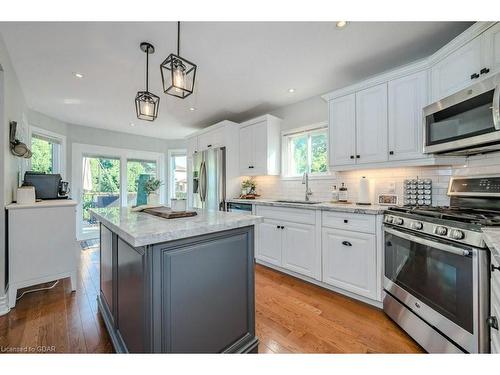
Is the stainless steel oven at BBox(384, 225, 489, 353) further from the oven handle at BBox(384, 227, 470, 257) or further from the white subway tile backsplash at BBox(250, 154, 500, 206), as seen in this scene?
the white subway tile backsplash at BBox(250, 154, 500, 206)

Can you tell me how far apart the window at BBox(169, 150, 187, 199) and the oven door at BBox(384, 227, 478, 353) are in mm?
5044

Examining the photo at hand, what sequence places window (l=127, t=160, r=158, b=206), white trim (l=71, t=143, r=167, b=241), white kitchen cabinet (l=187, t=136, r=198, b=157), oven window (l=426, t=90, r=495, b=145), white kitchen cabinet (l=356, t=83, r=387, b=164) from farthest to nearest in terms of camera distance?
window (l=127, t=160, r=158, b=206)
white trim (l=71, t=143, r=167, b=241)
white kitchen cabinet (l=187, t=136, r=198, b=157)
white kitchen cabinet (l=356, t=83, r=387, b=164)
oven window (l=426, t=90, r=495, b=145)

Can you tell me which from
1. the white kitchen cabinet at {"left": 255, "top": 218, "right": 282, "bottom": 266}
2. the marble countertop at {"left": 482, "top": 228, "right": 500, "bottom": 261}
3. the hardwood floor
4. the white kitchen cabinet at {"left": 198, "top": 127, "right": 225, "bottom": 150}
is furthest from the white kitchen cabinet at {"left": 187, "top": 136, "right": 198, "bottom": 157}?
the marble countertop at {"left": 482, "top": 228, "right": 500, "bottom": 261}

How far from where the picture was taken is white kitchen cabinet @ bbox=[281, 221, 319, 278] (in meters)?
2.44

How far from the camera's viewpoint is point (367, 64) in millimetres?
2316

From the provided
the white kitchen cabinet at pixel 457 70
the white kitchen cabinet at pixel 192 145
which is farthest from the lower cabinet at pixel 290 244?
the white kitchen cabinet at pixel 192 145

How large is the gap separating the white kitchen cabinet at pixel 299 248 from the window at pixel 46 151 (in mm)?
4280

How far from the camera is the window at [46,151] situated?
3.76m

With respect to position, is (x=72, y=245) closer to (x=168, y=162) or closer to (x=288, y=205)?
(x=288, y=205)

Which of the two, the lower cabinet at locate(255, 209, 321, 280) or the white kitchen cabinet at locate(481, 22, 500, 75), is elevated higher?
the white kitchen cabinet at locate(481, 22, 500, 75)

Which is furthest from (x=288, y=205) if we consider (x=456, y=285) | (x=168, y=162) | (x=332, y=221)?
(x=168, y=162)

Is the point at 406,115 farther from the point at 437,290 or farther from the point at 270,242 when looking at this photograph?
the point at 270,242

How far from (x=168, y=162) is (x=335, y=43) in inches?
192

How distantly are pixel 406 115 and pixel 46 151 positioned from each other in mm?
5581
